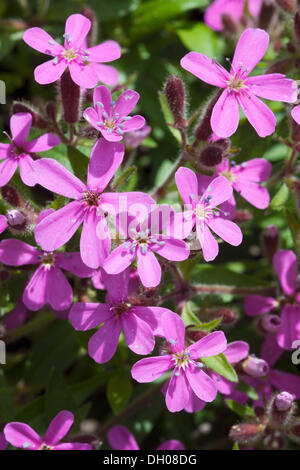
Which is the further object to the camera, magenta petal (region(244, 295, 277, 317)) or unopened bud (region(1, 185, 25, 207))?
magenta petal (region(244, 295, 277, 317))

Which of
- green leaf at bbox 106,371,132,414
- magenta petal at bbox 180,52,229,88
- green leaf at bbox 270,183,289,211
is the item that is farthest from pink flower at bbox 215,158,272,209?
green leaf at bbox 106,371,132,414

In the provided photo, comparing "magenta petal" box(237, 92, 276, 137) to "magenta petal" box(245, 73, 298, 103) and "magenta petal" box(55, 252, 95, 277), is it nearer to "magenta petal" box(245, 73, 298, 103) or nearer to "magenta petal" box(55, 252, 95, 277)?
"magenta petal" box(245, 73, 298, 103)

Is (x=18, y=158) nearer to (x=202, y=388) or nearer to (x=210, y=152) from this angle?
(x=210, y=152)

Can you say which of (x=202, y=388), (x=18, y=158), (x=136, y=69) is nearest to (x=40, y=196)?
(x=136, y=69)

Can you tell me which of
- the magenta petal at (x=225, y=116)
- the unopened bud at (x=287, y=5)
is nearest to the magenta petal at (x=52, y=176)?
the magenta petal at (x=225, y=116)

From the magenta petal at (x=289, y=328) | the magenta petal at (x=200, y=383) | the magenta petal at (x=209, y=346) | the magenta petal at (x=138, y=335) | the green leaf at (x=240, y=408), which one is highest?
the magenta petal at (x=138, y=335)

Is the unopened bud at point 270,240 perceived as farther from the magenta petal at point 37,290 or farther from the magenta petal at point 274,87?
the magenta petal at point 37,290
